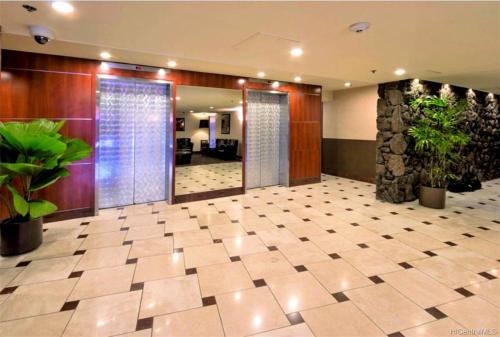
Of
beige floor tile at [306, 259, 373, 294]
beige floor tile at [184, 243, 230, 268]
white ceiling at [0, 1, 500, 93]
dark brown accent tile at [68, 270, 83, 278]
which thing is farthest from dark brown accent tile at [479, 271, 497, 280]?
dark brown accent tile at [68, 270, 83, 278]

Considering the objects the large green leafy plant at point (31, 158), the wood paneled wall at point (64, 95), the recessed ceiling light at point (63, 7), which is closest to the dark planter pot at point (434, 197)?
the wood paneled wall at point (64, 95)

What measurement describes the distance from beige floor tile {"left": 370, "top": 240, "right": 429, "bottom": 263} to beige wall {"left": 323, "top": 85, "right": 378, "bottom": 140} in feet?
15.8

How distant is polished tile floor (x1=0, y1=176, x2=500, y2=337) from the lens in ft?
7.82

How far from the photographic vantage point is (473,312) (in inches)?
99.9

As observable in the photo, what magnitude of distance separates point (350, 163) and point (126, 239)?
7.19 metres

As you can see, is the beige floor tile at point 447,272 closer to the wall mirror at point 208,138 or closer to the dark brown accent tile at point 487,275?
the dark brown accent tile at point 487,275

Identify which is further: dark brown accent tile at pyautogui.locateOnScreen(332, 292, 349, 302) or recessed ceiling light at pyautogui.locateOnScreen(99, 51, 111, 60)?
recessed ceiling light at pyautogui.locateOnScreen(99, 51, 111, 60)

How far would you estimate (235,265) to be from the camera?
3404 millimetres

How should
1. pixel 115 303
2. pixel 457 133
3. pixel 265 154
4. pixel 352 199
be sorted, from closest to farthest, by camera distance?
pixel 115 303, pixel 457 133, pixel 352 199, pixel 265 154

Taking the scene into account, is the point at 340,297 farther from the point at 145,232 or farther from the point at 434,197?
the point at 434,197

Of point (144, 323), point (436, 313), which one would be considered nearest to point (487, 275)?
point (436, 313)

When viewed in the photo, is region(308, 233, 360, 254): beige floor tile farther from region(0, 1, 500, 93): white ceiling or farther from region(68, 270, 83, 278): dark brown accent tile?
region(68, 270, 83, 278): dark brown accent tile

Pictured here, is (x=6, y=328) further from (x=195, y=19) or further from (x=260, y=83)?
(x=260, y=83)

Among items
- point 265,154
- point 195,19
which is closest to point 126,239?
point 195,19
